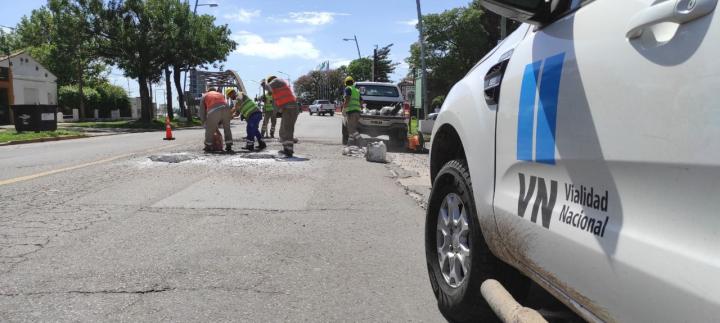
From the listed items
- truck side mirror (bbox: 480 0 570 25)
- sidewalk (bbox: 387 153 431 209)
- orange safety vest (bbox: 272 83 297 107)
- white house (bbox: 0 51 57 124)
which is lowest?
sidewalk (bbox: 387 153 431 209)

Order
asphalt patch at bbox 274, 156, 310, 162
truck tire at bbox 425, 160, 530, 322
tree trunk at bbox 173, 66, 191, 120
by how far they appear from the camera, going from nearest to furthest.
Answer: truck tire at bbox 425, 160, 530, 322 < asphalt patch at bbox 274, 156, 310, 162 < tree trunk at bbox 173, 66, 191, 120

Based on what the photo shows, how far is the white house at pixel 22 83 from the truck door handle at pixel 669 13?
137 feet

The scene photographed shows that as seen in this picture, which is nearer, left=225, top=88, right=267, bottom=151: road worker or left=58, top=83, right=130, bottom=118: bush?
left=225, top=88, right=267, bottom=151: road worker

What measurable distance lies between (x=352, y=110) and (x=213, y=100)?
3591 millimetres

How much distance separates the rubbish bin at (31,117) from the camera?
73.2 ft

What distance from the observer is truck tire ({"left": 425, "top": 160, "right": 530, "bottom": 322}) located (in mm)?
3061

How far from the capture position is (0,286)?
3850mm

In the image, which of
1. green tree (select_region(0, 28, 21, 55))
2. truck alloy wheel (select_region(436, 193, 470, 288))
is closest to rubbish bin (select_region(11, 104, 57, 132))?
truck alloy wheel (select_region(436, 193, 470, 288))

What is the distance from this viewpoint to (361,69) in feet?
331

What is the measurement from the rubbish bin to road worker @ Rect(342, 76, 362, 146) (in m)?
14.2

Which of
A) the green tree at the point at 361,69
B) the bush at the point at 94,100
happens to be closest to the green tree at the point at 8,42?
the bush at the point at 94,100

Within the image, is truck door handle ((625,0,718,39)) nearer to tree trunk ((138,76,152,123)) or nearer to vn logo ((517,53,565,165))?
vn logo ((517,53,565,165))

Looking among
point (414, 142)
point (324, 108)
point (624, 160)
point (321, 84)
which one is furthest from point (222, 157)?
point (321, 84)

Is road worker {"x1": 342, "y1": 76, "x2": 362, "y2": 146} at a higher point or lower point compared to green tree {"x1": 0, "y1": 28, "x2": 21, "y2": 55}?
lower
